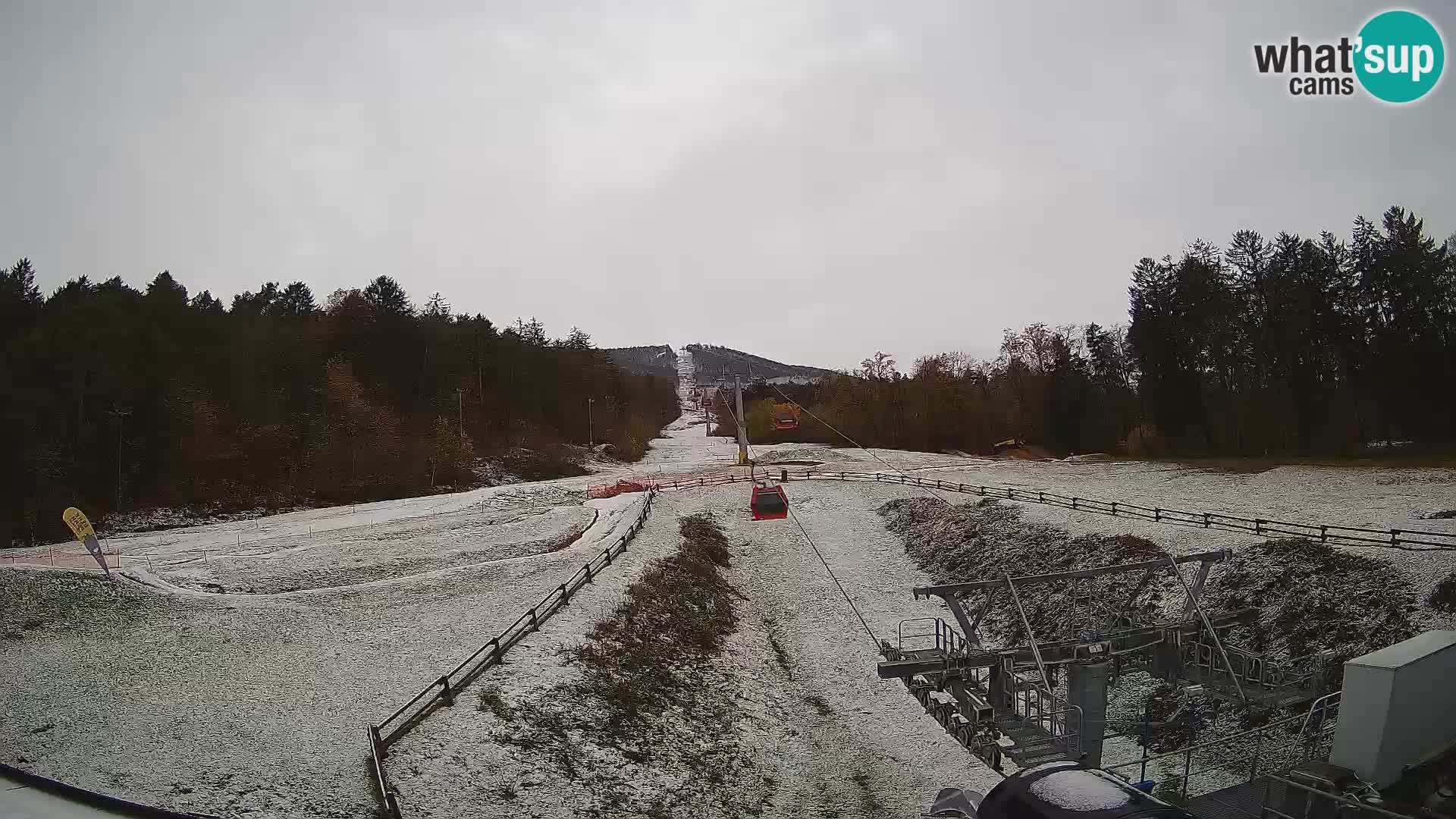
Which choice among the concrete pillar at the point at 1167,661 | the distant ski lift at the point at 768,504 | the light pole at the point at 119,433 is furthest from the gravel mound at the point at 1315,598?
the light pole at the point at 119,433

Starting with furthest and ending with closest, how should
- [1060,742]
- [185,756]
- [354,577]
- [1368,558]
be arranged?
[354,577] → [1368,558] → [185,756] → [1060,742]

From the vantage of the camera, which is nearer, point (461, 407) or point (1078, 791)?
point (1078, 791)

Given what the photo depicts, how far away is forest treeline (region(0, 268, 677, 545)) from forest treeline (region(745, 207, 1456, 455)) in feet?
151

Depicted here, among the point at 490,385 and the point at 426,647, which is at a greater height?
the point at 490,385

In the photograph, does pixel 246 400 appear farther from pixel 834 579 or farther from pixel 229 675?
pixel 834 579

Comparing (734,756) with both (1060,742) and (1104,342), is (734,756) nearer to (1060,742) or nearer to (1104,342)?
(1060,742)

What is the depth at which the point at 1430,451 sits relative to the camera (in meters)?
48.5

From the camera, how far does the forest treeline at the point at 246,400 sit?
53.4m

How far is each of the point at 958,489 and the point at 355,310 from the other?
222ft

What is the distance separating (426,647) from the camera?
24.5 meters

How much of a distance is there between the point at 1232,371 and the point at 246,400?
93235mm

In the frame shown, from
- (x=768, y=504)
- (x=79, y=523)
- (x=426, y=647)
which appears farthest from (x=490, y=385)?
(x=426, y=647)

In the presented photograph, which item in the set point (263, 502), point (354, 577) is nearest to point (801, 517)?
point (354, 577)

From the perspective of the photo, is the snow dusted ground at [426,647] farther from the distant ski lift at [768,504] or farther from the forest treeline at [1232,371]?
the forest treeline at [1232,371]
